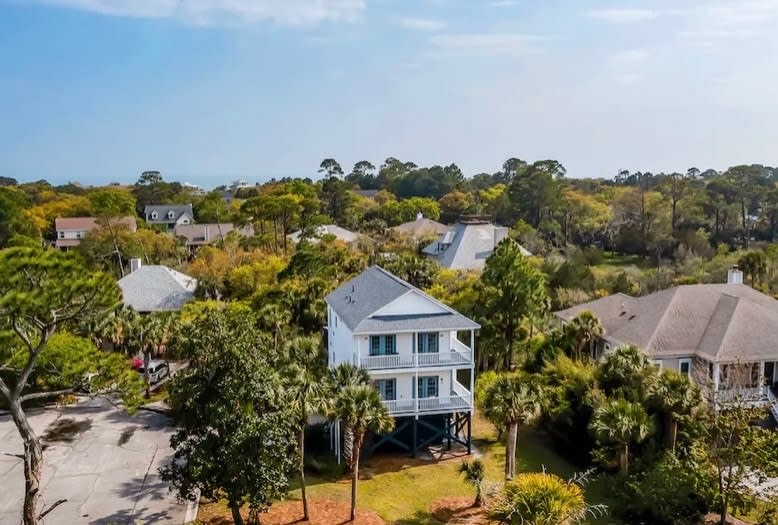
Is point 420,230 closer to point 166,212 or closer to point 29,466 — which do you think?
point 166,212

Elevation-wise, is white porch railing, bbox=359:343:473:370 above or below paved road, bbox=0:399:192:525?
above

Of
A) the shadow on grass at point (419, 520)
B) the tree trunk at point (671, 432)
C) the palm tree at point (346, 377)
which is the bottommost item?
the shadow on grass at point (419, 520)

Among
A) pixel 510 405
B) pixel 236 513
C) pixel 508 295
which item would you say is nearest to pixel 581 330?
pixel 508 295

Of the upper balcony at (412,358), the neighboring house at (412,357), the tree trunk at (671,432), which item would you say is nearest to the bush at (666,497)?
the tree trunk at (671,432)

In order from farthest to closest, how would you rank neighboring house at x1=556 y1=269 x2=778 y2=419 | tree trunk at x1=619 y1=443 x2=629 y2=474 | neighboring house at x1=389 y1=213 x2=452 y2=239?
neighboring house at x1=389 y1=213 x2=452 y2=239
neighboring house at x1=556 y1=269 x2=778 y2=419
tree trunk at x1=619 y1=443 x2=629 y2=474

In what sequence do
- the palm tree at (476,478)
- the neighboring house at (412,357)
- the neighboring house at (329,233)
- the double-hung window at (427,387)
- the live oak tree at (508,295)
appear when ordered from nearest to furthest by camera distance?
the palm tree at (476,478)
the neighboring house at (412,357)
the double-hung window at (427,387)
the live oak tree at (508,295)
the neighboring house at (329,233)

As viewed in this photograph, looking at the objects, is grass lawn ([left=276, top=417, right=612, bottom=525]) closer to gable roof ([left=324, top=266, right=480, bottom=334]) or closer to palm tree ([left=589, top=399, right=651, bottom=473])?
palm tree ([left=589, top=399, right=651, bottom=473])

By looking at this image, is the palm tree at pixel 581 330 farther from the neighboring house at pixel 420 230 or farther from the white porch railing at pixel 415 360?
the neighboring house at pixel 420 230

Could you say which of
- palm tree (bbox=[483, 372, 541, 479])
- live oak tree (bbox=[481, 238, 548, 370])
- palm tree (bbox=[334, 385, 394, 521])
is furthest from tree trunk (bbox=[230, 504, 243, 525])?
live oak tree (bbox=[481, 238, 548, 370])
